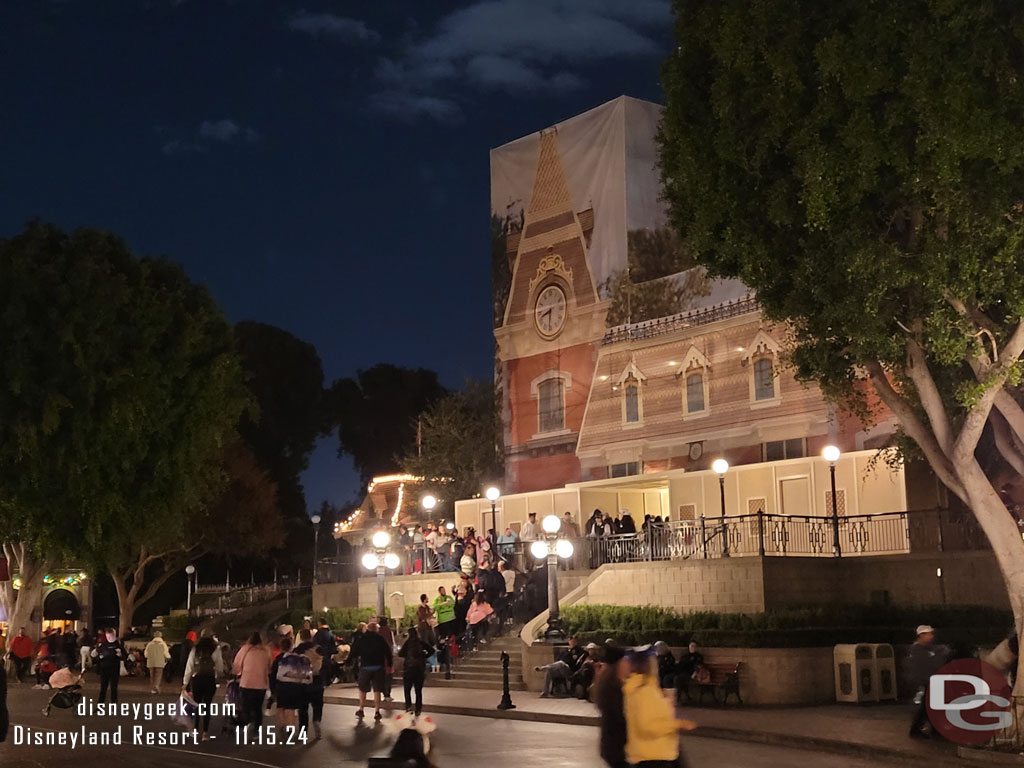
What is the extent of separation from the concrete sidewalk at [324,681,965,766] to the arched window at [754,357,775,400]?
44.6 ft

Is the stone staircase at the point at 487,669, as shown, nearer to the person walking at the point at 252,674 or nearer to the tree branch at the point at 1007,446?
the person walking at the point at 252,674

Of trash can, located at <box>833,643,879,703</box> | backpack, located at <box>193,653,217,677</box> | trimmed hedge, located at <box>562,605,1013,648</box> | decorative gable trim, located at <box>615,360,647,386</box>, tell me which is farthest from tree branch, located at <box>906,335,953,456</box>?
decorative gable trim, located at <box>615,360,647,386</box>

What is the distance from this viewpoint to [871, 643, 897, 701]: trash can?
72.6ft

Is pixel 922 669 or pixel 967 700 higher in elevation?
pixel 922 669

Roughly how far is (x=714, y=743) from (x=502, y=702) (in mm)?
5583

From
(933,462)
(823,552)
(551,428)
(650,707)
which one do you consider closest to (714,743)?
(933,462)

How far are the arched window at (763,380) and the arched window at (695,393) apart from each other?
6.50ft

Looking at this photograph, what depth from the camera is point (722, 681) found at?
890 inches

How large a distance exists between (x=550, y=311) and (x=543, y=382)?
2.49m

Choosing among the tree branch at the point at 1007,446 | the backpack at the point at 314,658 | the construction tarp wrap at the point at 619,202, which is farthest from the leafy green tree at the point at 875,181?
the construction tarp wrap at the point at 619,202

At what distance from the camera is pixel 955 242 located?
15617 millimetres

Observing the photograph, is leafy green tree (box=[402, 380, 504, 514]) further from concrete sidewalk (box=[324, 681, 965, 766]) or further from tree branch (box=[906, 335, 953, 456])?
tree branch (box=[906, 335, 953, 456])

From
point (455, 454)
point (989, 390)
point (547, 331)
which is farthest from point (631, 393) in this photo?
point (989, 390)

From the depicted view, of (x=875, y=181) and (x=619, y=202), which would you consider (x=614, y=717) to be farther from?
(x=619, y=202)
